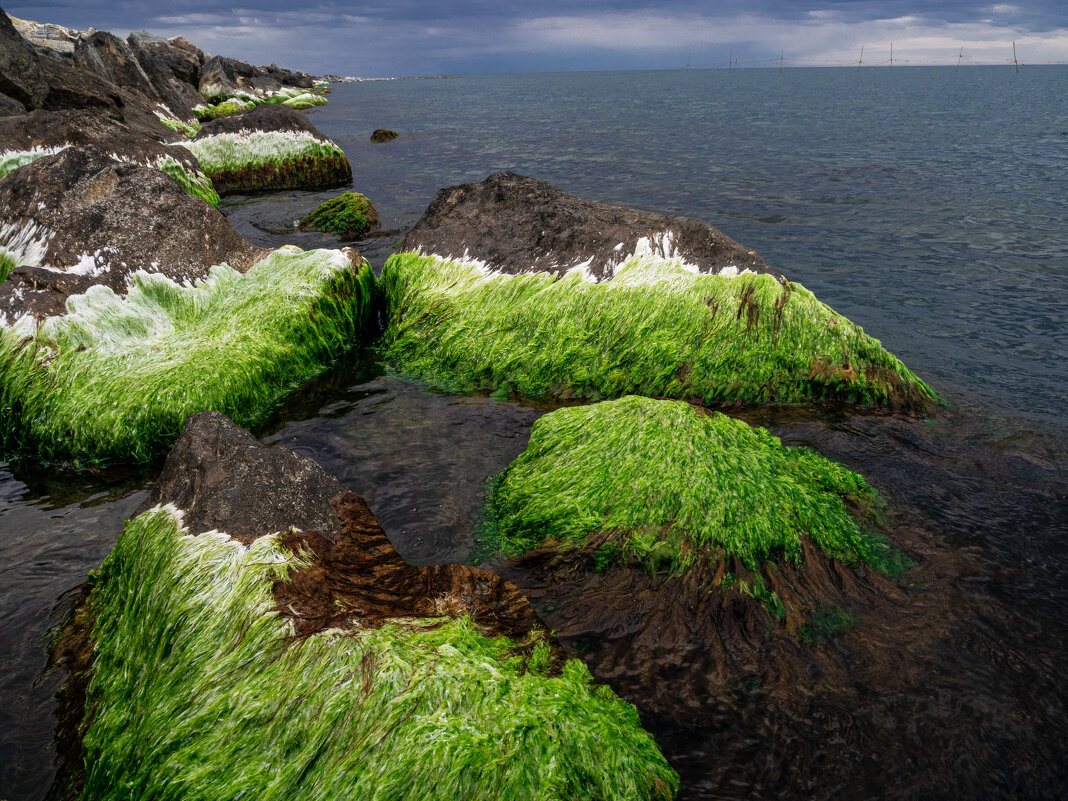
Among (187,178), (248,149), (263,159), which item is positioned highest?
(248,149)

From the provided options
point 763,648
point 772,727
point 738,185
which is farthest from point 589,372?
point 738,185

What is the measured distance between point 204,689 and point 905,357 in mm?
9769

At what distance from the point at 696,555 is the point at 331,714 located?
2704 millimetres

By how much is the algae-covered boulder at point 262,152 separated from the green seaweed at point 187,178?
4.79m

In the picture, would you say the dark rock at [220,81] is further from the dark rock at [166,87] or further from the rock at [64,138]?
the rock at [64,138]

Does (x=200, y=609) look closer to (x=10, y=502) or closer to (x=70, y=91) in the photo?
(x=10, y=502)

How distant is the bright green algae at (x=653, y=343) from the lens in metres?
7.96

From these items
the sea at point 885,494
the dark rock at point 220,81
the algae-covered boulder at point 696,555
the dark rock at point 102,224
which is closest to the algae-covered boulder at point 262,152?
the sea at point 885,494

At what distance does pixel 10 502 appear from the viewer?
621cm

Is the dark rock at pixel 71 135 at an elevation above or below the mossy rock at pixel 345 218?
above

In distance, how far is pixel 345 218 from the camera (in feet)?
54.1

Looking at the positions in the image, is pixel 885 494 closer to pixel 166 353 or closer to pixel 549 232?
pixel 549 232

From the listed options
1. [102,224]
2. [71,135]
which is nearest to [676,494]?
[102,224]

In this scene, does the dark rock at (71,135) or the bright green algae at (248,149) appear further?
the bright green algae at (248,149)
